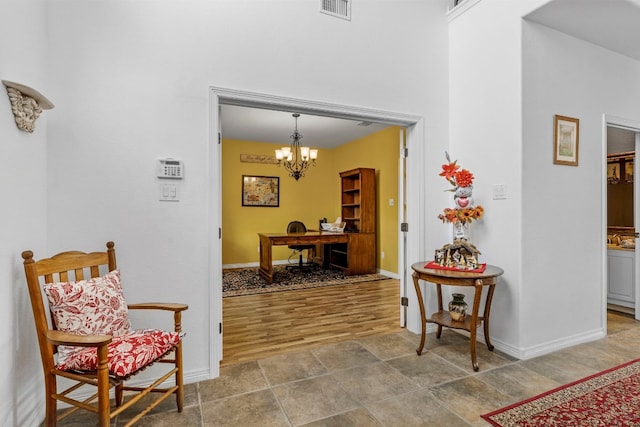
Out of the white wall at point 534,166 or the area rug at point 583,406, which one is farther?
the white wall at point 534,166

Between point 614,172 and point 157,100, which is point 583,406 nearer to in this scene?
point 157,100

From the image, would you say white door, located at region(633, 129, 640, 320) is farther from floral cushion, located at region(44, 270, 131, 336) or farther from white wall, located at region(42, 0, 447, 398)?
floral cushion, located at region(44, 270, 131, 336)

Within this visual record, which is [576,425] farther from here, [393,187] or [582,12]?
[393,187]

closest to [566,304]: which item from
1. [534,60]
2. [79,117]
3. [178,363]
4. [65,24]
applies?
[534,60]

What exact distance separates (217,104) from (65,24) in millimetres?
973

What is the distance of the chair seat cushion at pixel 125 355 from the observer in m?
1.49

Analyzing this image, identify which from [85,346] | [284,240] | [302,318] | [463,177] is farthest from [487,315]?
[284,240]

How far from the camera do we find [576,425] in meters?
1.68

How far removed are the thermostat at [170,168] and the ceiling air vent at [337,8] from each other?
1737 millimetres

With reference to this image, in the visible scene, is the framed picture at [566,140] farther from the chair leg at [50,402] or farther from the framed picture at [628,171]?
the chair leg at [50,402]

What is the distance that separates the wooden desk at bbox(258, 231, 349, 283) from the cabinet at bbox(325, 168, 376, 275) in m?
0.29

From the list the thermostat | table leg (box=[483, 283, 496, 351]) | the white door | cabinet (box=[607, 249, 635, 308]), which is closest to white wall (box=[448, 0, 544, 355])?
table leg (box=[483, 283, 496, 351])

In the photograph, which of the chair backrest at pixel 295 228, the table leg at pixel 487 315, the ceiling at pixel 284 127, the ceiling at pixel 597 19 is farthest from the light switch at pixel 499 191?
the chair backrest at pixel 295 228

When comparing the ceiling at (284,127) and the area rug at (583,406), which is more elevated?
the ceiling at (284,127)
